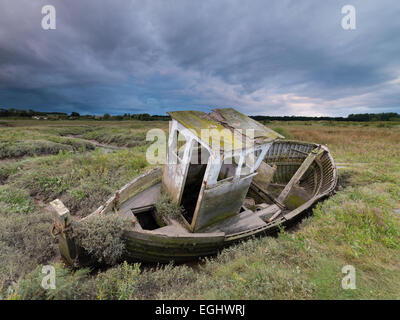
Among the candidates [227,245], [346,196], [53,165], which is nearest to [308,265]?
[227,245]

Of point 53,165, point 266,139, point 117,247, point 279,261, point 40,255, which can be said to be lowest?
point 40,255

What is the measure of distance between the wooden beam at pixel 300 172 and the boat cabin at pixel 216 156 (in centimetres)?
364

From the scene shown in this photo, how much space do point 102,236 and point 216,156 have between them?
9.56ft

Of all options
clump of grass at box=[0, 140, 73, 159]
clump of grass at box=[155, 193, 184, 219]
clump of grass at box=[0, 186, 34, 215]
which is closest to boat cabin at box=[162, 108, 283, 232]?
clump of grass at box=[155, 193, 184, 219]

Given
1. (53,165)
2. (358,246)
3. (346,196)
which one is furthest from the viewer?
(53,165)

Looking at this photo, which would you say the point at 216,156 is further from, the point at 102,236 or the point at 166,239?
the point at 102,236

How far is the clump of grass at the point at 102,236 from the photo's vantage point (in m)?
3.52

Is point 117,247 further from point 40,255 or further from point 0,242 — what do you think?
point 0,242

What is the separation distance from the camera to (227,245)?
4.79 m

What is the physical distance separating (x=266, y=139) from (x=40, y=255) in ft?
22.1

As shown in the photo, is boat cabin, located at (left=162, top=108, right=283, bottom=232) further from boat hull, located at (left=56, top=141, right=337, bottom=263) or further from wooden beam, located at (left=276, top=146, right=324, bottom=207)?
wooden beam, located at (left=276, top=146, right=324, bottom=207)

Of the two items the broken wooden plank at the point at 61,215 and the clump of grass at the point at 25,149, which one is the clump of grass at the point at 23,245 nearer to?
the broken wooden plank at the point at 61,215

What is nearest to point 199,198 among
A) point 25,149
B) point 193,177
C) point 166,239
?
point 166,239

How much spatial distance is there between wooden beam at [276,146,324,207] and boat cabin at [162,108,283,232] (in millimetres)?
3642
